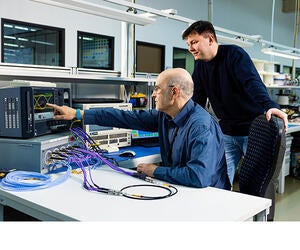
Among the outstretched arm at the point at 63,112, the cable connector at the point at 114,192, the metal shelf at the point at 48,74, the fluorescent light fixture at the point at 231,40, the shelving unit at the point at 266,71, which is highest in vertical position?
the fluorescent light fixture at the point at 231,40

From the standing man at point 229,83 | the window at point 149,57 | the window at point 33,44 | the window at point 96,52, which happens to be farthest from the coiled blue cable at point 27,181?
the window at point 149,57

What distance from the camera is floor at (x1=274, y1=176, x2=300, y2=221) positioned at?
3.01m

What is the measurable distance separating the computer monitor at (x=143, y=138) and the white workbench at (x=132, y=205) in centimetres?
97

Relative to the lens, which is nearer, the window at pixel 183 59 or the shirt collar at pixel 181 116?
the shirt collar at pixel 181 116

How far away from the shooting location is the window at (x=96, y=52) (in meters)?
5.46

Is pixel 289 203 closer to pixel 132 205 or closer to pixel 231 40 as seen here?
pixel 231 40

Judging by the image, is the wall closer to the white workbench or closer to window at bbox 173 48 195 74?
window at bbox 173 48 195 74

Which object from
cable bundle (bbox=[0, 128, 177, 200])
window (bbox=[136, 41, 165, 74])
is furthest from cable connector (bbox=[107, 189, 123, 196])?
window (bbox=[136, 41, 165, 74])

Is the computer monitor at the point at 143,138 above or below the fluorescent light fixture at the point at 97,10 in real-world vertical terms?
below

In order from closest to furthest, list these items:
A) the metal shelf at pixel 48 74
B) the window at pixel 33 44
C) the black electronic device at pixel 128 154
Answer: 1. the metal shelf at pixel 48 74
2. the black electronic device at pixel 128 154
3. the window at pixel 33 44

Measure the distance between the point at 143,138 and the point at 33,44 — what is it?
4.27m

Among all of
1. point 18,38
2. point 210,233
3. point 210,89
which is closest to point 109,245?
point 210,233

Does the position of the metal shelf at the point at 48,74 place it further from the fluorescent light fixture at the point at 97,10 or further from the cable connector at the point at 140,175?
the cable connector at the point at 140,175

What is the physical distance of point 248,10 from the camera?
8297 mm
